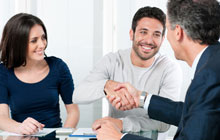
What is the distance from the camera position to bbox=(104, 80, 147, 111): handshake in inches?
81.3

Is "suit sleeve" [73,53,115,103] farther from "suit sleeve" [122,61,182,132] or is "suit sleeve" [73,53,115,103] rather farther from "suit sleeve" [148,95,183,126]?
"suit sleeve" [148,95,183,126]

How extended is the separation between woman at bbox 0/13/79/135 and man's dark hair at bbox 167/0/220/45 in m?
1.35

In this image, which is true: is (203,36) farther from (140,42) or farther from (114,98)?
(140,42)

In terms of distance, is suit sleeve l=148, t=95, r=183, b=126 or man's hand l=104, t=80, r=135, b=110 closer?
suit sleeve l=148, t=95, r=183, b=126

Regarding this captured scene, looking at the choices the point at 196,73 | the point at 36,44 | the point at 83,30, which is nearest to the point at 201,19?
the point at 196,73

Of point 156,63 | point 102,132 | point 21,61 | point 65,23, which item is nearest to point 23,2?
point 65,23

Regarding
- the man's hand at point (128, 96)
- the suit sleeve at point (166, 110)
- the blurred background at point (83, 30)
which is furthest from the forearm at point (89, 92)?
the blurred background at point (83, 30)

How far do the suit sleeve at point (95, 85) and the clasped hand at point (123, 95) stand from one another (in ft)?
0.27

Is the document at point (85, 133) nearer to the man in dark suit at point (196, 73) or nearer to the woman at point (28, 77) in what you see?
the man in dark suit at point (196, 73)

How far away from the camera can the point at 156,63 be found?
8.54 ft

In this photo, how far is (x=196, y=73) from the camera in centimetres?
120

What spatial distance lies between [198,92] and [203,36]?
35 cm

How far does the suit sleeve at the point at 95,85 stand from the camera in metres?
2.29

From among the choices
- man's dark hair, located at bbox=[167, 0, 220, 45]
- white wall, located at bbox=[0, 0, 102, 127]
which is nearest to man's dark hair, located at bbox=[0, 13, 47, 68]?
man's dark hair, located at bbox=[167, 0, 220, 45]
